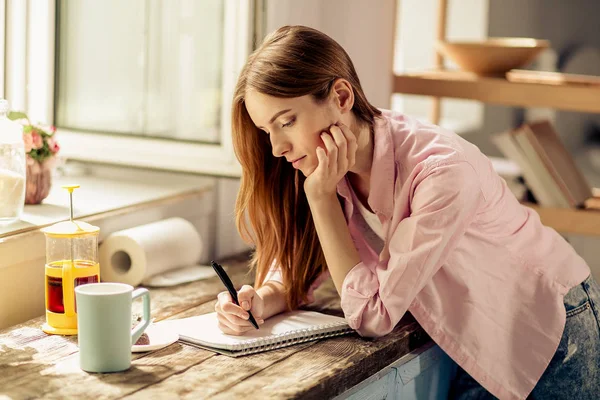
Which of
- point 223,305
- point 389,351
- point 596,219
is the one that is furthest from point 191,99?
point 596,219

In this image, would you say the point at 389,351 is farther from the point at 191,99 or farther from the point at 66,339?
the point at 191,99

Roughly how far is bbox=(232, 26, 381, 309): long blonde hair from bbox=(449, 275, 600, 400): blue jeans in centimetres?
48

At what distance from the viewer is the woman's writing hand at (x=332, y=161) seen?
4.93ft

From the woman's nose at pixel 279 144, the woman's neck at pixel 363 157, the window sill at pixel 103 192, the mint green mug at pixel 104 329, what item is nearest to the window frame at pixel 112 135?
the window sill at pixel 103 192

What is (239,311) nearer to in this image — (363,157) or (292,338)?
(292,338)

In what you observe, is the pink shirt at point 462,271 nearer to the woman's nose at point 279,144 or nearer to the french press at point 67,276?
the woman's nose at point 279,144

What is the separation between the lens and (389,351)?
4.96 ft

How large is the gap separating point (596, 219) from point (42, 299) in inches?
54.8

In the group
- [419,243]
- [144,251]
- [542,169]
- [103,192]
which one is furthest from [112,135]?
[542,169]

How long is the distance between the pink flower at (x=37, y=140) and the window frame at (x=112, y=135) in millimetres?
300

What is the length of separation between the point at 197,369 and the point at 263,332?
0.20 m

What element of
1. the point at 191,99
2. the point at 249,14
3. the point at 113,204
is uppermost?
the point at 249,14

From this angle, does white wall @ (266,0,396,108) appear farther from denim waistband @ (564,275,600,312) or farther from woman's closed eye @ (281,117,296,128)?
denim waistband @ (564,275,600,312)

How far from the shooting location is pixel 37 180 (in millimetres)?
1856
